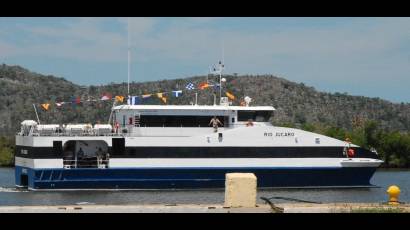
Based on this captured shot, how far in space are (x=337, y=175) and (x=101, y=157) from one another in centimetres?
977

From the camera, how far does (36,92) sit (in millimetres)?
156750

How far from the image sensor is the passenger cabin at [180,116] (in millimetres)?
36231

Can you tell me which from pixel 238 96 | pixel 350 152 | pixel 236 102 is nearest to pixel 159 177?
pixel 350 152

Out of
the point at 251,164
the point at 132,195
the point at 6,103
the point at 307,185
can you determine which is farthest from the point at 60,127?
the point at 6,103

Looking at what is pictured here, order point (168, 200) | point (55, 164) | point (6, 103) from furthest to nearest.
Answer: point (6, 103)
point (55, 164)
point (168, 200)

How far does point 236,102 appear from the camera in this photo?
396 feet

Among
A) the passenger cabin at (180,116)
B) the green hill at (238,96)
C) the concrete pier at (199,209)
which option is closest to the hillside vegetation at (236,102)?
the green hill at (238,96)

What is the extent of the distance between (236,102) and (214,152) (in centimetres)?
8528

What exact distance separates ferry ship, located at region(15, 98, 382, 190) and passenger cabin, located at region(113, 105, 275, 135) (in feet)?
0.13

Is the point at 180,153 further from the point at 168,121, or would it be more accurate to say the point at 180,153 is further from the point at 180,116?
the point at 180,116

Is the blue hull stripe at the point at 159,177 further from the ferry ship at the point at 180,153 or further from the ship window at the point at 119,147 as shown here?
the ship window at the point at 119,147

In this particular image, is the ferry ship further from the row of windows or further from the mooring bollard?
the mooring bollard

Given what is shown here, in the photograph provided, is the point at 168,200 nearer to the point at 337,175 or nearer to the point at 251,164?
the point at 251,164

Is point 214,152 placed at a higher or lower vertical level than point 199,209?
higher
